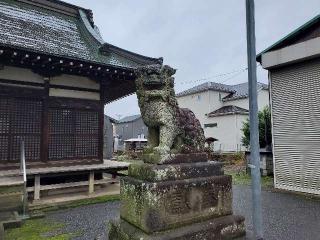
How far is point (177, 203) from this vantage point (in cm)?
436

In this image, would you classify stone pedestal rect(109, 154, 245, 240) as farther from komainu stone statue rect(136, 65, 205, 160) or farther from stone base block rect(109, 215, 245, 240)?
komainu stone statue rect(136, 65, 205, 160)

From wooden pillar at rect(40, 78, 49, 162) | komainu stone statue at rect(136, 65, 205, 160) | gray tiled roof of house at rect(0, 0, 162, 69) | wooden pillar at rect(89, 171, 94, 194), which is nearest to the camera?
komainu stone statue at rect(136, 65, 205, 160)

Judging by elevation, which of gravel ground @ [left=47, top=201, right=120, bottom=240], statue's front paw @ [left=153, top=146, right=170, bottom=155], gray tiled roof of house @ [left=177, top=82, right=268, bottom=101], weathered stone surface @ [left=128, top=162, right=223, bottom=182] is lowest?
gravel ground @ [left=47, top=201, right=120, bottom=240]

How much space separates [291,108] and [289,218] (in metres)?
5.34

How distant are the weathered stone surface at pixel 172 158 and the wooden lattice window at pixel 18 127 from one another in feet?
21.3

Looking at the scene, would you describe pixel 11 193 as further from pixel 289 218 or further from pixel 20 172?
pixel 289 218

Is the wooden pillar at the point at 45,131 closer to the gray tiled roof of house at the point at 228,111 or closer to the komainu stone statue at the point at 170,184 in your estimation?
the komainu stone statue at the point at 170,184

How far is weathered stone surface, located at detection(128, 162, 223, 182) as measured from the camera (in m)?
4.32

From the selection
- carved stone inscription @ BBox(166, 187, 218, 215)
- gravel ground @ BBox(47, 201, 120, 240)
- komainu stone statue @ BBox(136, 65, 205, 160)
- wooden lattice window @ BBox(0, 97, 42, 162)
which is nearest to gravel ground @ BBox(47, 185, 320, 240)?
gravel ground @ BBox(47, 201, 120, 240)

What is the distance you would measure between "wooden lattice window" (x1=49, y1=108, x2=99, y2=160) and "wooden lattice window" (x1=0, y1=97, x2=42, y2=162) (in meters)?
0.49

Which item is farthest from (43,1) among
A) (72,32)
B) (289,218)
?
(289,218)

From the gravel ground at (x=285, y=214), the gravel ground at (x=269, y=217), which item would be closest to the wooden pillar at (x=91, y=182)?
the gravel ground at (x=269, y=217)

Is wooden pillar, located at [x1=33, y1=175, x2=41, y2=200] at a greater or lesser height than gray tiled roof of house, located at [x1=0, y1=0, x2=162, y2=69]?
lesser

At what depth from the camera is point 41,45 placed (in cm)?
967
